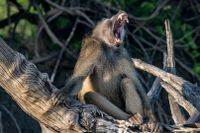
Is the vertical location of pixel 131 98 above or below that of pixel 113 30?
below

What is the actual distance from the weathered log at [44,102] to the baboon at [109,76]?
0.90m

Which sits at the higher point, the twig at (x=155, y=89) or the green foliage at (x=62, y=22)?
the green foliage at (x=62, y=22)

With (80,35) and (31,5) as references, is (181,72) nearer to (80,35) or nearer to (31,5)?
(80,35)

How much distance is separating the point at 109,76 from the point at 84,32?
3034mm

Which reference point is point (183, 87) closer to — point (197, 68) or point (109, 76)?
point (109, 76)

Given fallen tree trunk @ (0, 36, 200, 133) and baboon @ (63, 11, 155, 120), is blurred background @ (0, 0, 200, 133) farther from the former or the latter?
fallen tree trunk @ (0, 36, 200, 133)

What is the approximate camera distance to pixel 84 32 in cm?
1016

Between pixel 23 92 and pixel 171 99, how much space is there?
1.87 metres

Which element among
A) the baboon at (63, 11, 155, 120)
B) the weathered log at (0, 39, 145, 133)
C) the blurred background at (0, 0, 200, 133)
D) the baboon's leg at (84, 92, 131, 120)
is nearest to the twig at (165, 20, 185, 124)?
the baboon at (63, 11, 155, 120)

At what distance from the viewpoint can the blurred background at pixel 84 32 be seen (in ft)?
32.7

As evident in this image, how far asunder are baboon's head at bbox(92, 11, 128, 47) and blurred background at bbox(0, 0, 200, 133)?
2.39 metres

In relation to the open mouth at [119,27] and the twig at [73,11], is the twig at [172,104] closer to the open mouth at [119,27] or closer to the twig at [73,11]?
the open mouth at [119,27]

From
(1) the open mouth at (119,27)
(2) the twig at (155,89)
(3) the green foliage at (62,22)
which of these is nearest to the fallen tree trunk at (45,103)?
(2) the twig at (155,89)

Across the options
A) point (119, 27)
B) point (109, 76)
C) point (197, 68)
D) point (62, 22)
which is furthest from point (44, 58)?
point (119, 27)
